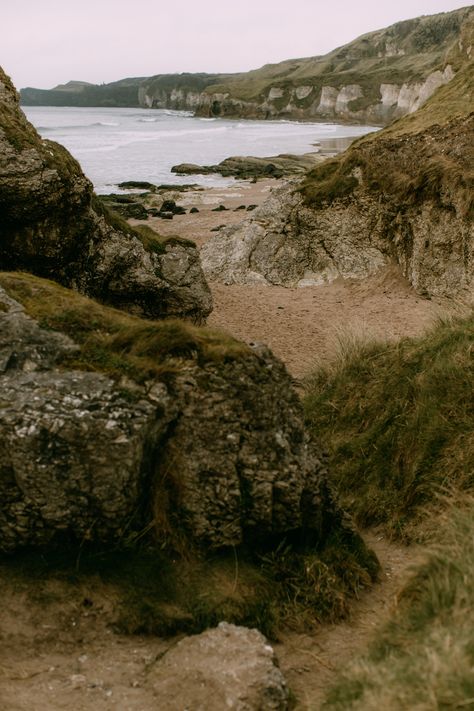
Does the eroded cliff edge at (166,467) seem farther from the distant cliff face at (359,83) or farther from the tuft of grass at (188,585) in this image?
the distant cliff face at (359,83)

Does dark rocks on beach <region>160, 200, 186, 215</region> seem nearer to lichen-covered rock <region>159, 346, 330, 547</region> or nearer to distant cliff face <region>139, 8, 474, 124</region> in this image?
lichen-covered rock <region>159, 346, 330, 547</region>

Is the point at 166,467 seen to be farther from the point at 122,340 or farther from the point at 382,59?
the point at 382,59

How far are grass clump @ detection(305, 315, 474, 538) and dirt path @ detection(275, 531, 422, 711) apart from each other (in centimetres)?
99

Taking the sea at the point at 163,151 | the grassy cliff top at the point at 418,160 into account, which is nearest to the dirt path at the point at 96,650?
the grassy cliff top at the point at 418,160

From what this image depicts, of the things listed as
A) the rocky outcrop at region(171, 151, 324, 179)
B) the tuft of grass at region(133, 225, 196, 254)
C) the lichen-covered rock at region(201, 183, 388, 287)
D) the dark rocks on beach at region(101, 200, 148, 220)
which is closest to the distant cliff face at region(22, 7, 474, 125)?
the rocky outcrop at region(171, 151, 324, 179)

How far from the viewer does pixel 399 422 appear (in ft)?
25.0

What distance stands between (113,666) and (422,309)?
11.4 meters

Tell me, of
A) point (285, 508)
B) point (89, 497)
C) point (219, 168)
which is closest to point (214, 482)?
point (285, 508)

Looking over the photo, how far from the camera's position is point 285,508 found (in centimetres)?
546

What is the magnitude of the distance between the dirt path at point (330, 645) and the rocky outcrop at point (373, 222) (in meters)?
10.2

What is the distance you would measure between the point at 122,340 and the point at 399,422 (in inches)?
138

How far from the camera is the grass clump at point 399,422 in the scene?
6.69 meters

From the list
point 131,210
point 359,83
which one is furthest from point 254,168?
point 359,83

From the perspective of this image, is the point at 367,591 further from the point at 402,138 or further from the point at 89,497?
the point at 402,138
